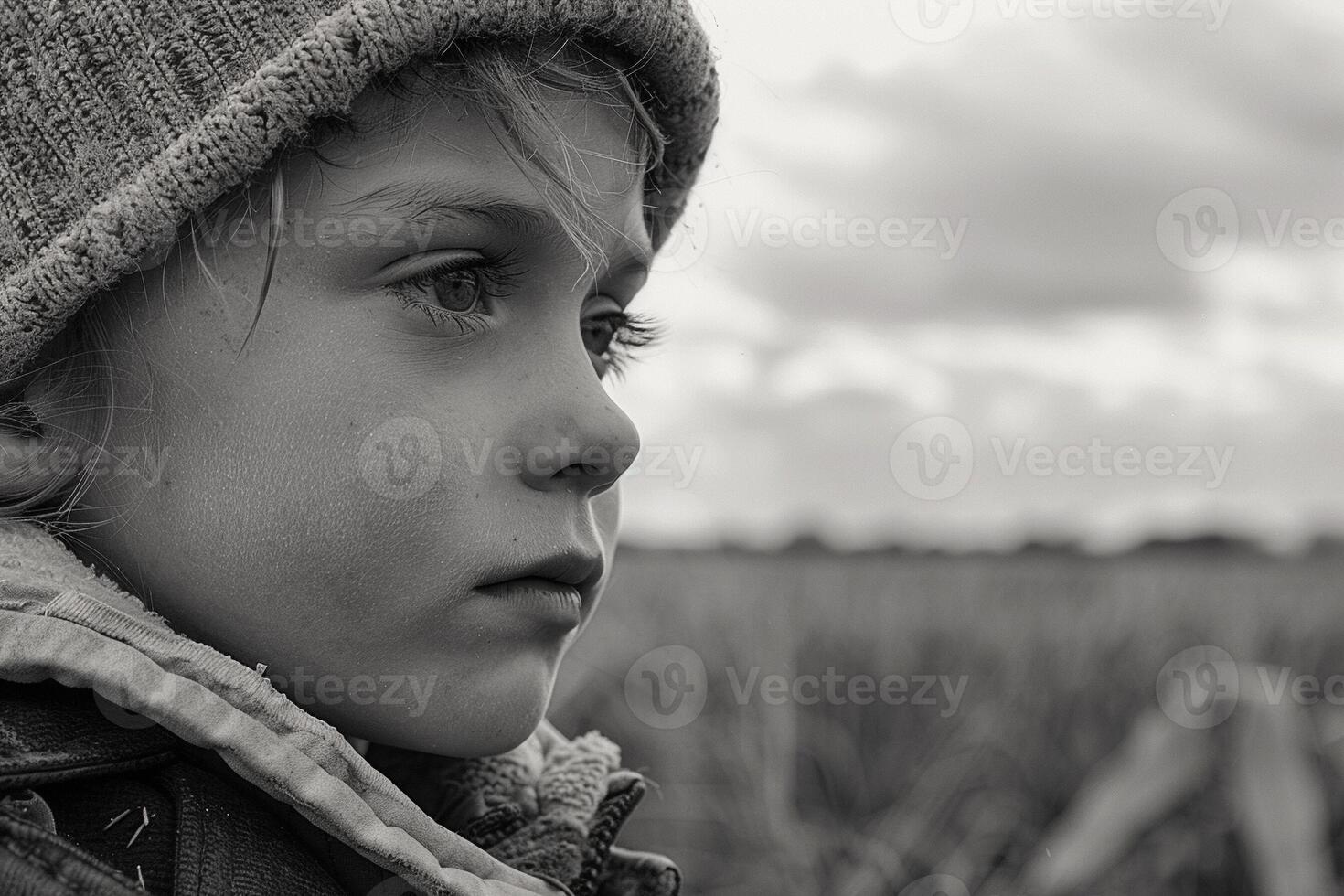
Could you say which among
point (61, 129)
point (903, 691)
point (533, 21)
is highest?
point (533, 21)

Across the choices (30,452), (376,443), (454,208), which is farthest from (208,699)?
(454,208)

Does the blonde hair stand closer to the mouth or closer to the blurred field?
the mouth

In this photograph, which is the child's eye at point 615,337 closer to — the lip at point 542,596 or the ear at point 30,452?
the lip at point 542,596

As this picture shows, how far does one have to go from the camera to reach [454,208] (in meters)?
1.39

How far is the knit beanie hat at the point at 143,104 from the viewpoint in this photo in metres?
1.38

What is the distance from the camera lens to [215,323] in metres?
1.36

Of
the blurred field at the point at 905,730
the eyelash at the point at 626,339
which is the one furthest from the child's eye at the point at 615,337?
the blurred field at the point at 905,730

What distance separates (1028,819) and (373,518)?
3.54m

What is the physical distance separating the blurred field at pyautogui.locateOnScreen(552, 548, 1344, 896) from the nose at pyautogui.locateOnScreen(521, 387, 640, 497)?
2.37 m

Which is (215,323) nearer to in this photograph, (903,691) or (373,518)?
(373,518)

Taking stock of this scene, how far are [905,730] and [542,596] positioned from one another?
3.44 metres

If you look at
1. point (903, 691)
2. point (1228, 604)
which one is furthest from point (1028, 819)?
point (1228, 604)

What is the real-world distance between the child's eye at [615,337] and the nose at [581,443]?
0.26 m

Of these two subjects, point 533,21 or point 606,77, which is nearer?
point 533,21
